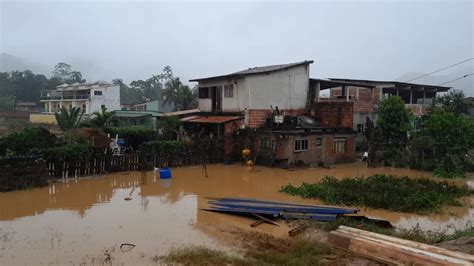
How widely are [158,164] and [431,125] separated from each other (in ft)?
46.2

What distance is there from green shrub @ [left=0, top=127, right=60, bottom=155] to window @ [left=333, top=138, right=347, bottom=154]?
15.1 metres

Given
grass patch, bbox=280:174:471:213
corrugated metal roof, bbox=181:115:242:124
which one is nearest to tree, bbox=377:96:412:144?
grass patch, bbox=280:174:471:213

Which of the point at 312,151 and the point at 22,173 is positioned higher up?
the point at 312,151

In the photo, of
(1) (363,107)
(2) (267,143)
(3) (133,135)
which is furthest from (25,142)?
(1) (363,107)

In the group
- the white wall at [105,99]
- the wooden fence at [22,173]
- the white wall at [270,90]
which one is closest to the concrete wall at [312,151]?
the white wall at [270,90]

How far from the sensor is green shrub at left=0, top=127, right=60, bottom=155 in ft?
55.4

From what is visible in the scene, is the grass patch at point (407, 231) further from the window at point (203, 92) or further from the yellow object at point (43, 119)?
the yellow object at point (43, 119)

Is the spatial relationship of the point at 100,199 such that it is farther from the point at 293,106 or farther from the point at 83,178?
the point at 293,106

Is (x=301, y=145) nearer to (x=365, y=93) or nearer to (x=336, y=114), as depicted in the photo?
(x=336, y=114)

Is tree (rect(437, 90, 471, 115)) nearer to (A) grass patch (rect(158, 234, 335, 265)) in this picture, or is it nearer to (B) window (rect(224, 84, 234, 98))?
(B) window (rect(224, 84, 234, 98))

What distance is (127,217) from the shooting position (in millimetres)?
11008

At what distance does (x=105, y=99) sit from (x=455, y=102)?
43.7 m

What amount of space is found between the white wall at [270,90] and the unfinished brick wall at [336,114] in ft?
4.80

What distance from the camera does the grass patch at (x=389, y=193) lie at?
11836 mm
